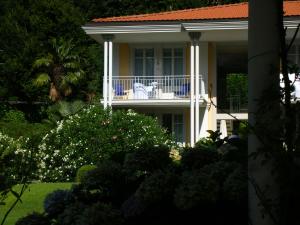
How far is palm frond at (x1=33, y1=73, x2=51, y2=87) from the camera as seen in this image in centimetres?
3102

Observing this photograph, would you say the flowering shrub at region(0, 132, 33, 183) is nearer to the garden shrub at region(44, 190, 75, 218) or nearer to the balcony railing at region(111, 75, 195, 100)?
the garden shrub at region(44, 190, 75, 218)

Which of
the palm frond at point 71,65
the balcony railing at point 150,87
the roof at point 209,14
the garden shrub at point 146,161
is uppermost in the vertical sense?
the roof at point 209,14

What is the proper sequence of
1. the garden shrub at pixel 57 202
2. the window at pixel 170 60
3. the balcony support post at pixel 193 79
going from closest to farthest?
the garden shrub at pixel 57 202, the balcony support post at pixel 193 79, the window at pixel 170 60

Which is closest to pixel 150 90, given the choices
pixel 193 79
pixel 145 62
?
pixel 145 62

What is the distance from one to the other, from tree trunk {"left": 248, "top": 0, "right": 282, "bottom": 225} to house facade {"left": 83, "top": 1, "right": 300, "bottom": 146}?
17141 millimetres

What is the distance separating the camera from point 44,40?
33719 millimetres

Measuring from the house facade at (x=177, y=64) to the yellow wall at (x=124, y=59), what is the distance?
40 mm

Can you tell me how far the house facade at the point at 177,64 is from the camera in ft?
67.8

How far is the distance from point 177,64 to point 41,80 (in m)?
10.6

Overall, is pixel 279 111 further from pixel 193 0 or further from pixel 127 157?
pixel 193 0

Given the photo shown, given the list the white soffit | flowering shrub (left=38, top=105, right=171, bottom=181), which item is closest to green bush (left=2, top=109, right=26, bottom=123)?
the white soffit

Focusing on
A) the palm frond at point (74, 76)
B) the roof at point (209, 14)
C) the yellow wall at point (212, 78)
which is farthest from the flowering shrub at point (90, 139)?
the palm frond at point (74, 76)

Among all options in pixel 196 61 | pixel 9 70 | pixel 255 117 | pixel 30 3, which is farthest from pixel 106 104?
pixel 255 117

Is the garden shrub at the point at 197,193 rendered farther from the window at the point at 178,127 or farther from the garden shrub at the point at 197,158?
the window at the point at 178,127
